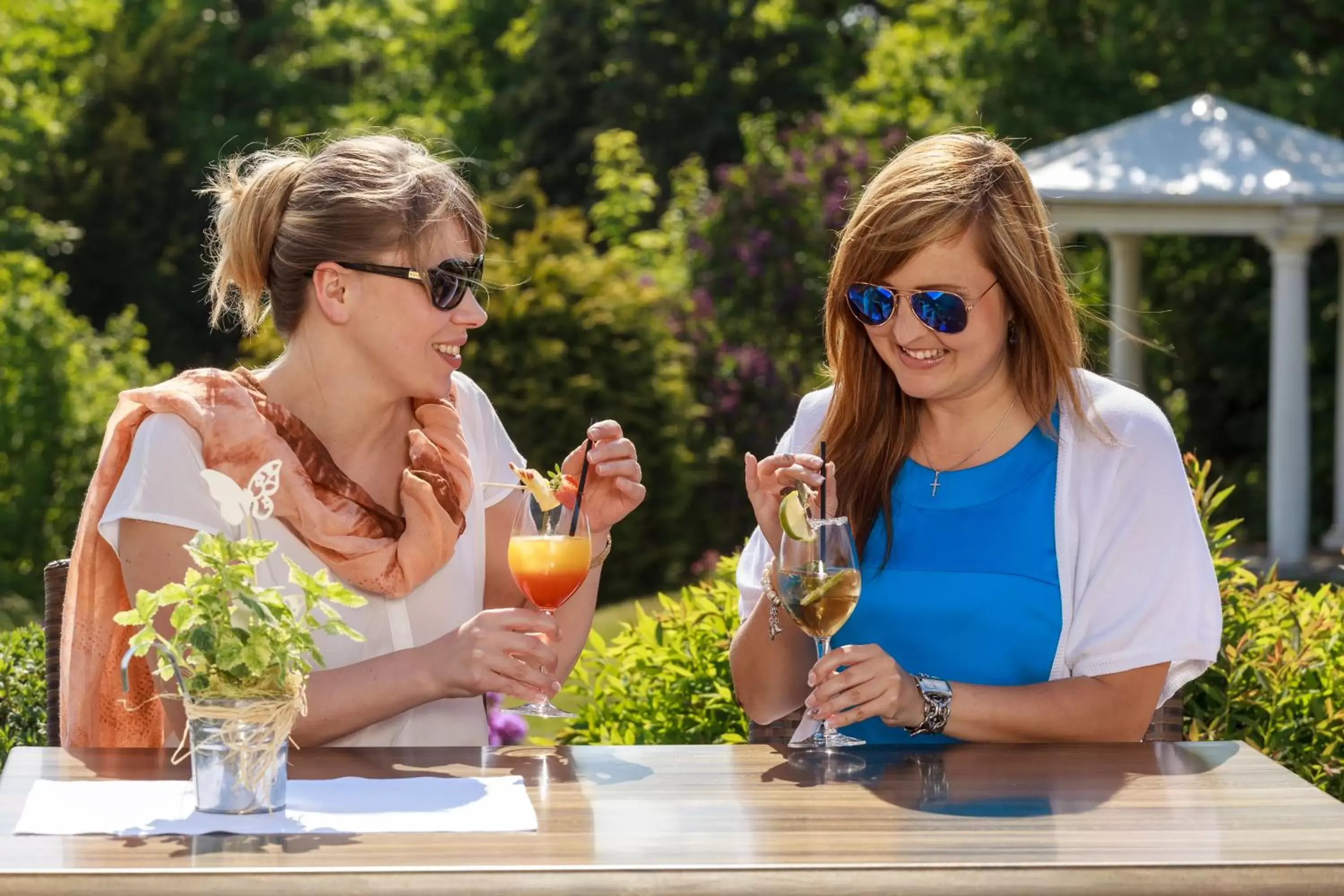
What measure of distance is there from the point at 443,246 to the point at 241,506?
0.87 meters

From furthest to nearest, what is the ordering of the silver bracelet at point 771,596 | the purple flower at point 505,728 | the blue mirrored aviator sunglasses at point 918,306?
1. the purple flower at point 505,728
2. the blue mirrored aviator sunglasses at point 918,306
3. the silver bracelet at point 771,596

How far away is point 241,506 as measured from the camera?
8.11 feet

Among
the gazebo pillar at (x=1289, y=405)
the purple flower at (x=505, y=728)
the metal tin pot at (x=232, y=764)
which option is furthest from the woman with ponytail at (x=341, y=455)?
the gazebo pillar at (x=1289, y=405)

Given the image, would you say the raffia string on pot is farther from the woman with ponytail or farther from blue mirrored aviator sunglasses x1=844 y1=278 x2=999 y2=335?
blue mirrored aviator sunglasses x1=844 y1=278 x2=999 y2=335

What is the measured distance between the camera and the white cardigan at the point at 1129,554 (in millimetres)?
3131

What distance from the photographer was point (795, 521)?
272 centimetres

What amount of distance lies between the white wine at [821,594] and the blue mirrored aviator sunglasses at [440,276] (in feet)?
Result: 2.76

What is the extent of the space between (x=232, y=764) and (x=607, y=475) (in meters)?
0.94

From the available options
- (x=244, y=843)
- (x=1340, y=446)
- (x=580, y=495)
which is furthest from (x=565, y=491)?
(x=1340, y=446)

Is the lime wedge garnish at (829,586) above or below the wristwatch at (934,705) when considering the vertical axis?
above

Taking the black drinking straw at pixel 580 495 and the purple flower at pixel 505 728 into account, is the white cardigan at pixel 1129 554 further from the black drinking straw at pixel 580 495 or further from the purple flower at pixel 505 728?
the purple flower at pixel 505 728

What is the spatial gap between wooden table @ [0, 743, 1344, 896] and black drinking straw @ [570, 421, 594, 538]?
36 cm

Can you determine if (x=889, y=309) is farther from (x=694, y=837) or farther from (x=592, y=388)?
(x=592, y=388)

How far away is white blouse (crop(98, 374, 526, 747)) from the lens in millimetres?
3010
